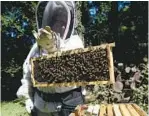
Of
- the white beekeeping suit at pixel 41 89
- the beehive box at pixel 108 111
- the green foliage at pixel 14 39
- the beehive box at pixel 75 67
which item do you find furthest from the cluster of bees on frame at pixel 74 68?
the green foliage at pixel 14 39

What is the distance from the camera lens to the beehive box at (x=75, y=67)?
8.85ft

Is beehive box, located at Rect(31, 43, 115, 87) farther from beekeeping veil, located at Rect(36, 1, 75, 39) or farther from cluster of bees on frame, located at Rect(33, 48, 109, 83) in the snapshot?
beekeeping veil, located at Rect(36, 1, 75, 39)

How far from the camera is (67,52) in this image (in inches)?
113

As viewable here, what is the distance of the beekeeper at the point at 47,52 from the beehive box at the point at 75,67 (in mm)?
97

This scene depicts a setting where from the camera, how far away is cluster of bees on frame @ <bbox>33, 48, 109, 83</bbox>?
272 cm

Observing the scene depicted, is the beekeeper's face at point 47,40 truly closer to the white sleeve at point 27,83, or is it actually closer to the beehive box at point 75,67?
the beehive box at point 75,67

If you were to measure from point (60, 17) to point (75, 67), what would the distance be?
1.72 ft

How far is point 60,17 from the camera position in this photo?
3189mm

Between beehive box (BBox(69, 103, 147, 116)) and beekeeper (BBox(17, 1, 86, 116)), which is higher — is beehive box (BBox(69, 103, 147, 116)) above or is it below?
below

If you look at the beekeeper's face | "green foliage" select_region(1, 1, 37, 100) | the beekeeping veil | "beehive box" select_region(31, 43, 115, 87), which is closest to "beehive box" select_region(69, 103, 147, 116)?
"beehive box" select_region(31, 43, 115, 87)

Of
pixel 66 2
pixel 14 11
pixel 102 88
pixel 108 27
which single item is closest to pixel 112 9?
pixel 108 27

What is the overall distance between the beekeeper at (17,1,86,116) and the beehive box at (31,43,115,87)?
3.8 inches

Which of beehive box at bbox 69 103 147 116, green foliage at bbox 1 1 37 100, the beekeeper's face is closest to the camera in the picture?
beehive box at bbox 69 103 147 116

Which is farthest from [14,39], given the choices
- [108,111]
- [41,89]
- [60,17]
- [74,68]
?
[108,111]
